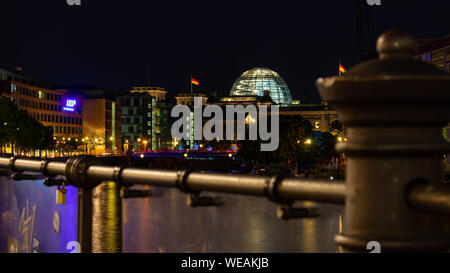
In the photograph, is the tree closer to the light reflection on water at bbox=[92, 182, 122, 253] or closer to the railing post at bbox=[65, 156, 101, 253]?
the light reflection on water at bbox=[92, 182, 122, 253]

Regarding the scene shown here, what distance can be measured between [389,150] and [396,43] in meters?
0.59

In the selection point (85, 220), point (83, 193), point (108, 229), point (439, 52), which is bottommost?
point (108, 229)

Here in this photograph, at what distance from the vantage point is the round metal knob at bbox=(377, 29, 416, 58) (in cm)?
399

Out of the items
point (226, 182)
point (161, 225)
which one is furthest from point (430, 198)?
point (161, 225)

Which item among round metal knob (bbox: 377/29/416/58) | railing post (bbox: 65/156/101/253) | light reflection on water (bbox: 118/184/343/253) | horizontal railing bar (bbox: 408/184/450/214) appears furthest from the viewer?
railing post (bbox: 65/156/101/253)

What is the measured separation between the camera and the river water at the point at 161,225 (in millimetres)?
5340

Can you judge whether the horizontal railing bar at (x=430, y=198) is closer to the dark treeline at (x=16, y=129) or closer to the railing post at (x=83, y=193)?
the railing post at (x=83, y=193)

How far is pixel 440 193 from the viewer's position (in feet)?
12.9

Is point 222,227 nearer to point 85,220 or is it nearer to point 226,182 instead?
point 226,182

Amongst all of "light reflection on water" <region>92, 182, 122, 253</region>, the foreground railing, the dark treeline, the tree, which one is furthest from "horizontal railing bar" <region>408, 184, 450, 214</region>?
the dark treeline

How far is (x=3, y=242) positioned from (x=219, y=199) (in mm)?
4430

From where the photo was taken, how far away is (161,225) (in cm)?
683
